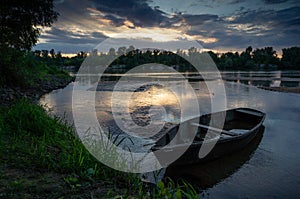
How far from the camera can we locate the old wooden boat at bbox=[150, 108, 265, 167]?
6977 millimetres

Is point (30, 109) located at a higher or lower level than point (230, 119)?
higher

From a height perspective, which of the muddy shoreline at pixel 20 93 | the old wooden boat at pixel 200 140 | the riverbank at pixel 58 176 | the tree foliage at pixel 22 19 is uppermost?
the tree foliage at pixel 22 19

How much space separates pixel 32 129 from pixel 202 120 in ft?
25.8

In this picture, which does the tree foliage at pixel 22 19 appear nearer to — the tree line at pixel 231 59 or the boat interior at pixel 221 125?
the boat interior at pixel 221 125

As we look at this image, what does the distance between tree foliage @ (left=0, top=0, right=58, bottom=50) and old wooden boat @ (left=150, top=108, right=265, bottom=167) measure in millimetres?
11217

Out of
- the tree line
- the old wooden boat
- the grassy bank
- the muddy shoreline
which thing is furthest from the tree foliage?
the tree line

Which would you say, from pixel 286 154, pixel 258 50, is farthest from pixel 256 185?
pixel 258 50

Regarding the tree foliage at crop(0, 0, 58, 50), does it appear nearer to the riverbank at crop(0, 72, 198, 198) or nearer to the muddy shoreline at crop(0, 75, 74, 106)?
the muddy shoreline at crop(0, 75, 74, 106)

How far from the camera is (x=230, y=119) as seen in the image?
13805 mm

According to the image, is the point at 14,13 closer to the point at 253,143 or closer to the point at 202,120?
the point at 202,120

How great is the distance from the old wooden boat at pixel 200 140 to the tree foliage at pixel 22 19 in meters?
11.2

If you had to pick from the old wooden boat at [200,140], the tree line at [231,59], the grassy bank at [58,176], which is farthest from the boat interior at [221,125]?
the tree line at [231,59]

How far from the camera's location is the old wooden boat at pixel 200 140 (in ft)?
22.9

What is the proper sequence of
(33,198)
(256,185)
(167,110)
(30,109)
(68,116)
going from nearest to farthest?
(33,198) < (256,185) < (30,109) < (68,116) < (167,110)
